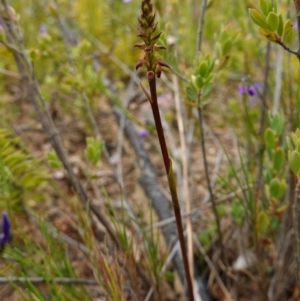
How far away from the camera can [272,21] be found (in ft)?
1.93

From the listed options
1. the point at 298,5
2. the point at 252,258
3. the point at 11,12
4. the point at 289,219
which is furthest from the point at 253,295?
the point at 11,12

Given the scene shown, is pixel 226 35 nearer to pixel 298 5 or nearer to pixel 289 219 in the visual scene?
pixel 298 5

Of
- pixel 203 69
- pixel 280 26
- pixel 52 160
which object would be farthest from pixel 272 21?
pixel 52 160

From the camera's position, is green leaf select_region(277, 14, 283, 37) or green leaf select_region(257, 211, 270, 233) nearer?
green leaf select_region(277, 14, 283, 37)

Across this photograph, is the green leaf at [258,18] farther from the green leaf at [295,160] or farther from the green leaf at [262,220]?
the green leaf at [262,220]

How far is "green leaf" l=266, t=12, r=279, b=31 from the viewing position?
0.58m

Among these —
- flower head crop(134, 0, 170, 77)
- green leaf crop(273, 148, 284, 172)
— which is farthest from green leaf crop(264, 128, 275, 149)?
flower head crop(134, 0, 170, 77)

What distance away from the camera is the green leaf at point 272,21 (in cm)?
58

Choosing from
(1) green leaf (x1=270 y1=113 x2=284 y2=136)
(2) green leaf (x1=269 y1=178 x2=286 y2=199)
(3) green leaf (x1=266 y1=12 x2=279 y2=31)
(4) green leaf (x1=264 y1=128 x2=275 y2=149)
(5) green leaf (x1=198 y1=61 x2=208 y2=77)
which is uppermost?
(3) green leaf (x1=266 y1=12 x2=279 y2=31)

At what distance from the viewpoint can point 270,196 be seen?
0.80 m

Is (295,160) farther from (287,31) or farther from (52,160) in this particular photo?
(52,160)

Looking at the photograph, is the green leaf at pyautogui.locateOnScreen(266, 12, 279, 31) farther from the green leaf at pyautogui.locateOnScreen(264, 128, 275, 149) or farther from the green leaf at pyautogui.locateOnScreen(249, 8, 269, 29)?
the green leaf at pyautogui.locateOnScreen(264, 128, 275, 149)

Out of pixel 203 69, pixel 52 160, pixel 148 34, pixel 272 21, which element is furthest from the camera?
pixel 52 160

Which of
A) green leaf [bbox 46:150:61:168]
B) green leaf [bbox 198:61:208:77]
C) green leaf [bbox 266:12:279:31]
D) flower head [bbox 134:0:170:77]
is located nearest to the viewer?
flower head [bbox 134:0:170:77]
